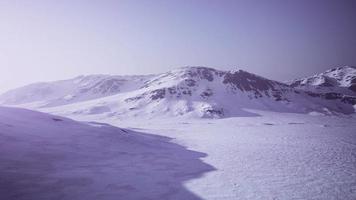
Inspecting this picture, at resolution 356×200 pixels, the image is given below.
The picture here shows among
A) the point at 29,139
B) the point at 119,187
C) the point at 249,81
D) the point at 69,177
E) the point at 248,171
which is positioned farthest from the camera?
the point at 249,81

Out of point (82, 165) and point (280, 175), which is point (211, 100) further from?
point (82, 165)

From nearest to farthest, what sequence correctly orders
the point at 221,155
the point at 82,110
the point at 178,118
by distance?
1. the point at 221,155
2. the point at 178,118
3. the point at 82,110

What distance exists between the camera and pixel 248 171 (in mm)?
20781

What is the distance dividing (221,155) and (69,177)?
58.7ft

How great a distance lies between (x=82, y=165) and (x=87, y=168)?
1070 millimetres

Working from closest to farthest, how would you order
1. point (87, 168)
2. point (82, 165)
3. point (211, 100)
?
1. point (87, 168)
2. point (82, 165)
3. point (211, 100)

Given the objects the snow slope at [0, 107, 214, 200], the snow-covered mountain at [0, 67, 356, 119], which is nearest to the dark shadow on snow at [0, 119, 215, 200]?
the snow slope at [0, 107, 214, 200]

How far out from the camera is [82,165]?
21.1 metres

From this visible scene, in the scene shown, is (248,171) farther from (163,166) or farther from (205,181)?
(163,166)

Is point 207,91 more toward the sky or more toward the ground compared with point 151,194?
more toward the sky

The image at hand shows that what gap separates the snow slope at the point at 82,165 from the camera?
→ 1516 cm

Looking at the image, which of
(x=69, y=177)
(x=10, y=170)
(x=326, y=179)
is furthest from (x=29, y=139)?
(x=326, y=179)

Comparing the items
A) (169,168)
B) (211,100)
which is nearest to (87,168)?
(169,168)

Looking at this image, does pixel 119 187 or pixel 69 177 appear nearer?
pixel 119 187
